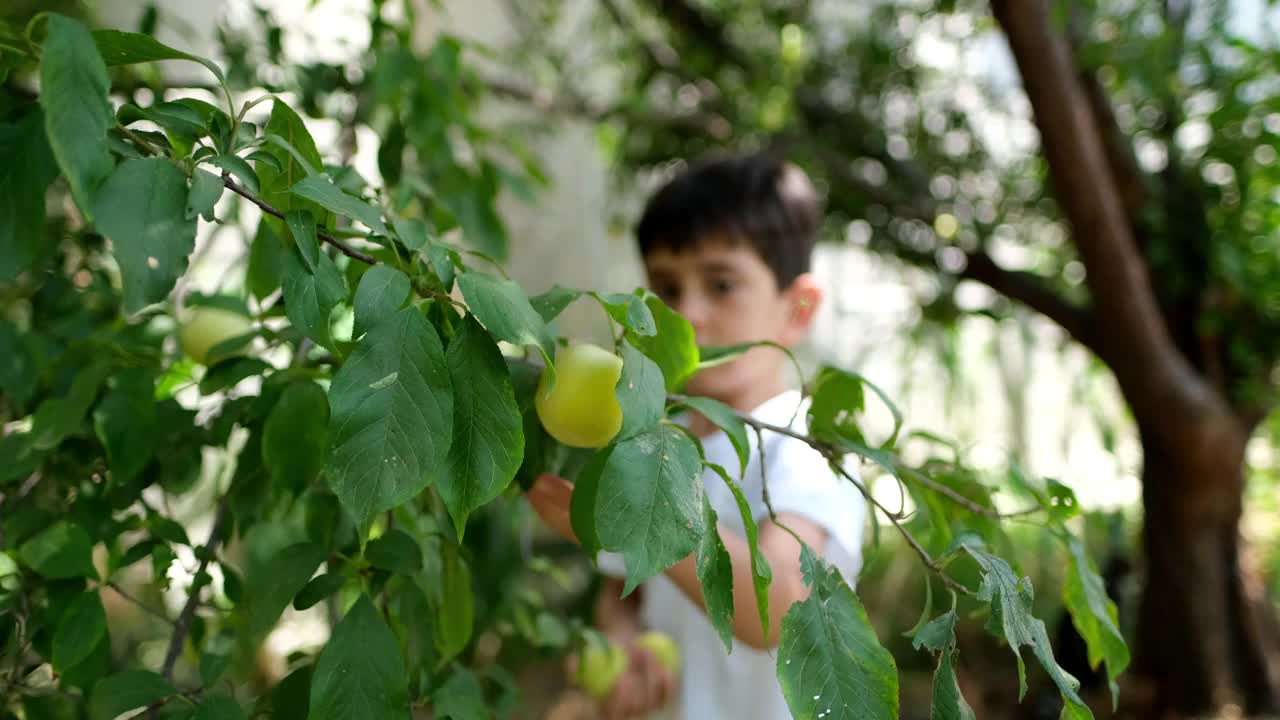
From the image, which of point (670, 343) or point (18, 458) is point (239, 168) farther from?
point (18, 458)

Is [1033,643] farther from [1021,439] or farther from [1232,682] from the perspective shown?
[1021,439]

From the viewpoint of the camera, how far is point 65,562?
41 centimetres

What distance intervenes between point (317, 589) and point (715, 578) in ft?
0.59

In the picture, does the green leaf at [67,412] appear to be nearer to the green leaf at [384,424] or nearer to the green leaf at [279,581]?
the green leaf at [279,581]

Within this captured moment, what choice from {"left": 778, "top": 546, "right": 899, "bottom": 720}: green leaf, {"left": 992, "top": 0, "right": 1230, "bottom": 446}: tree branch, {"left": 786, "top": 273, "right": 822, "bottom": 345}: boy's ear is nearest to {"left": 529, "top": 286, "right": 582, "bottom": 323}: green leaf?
{"left": 778, "top": 546, "right": 899, "bottom": 720}: green leaf

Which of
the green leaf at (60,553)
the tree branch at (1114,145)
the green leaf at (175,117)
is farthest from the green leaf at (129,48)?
the tree branch at (1114,145)

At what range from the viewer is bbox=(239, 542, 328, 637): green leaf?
1.23 feet

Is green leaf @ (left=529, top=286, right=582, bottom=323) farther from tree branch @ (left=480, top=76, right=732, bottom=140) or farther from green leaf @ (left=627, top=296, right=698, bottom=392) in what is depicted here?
tree branch @ (left=480, top=76, right=732, bottom=140)

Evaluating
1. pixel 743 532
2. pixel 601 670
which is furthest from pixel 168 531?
pixel 601 670

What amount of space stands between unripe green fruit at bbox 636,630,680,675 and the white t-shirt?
0.04ft

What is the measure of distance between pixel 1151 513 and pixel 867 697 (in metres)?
1.32

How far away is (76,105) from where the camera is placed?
0.82ft

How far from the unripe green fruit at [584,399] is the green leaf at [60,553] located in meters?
0.22

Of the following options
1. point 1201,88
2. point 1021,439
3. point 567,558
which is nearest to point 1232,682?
point 1021,439
